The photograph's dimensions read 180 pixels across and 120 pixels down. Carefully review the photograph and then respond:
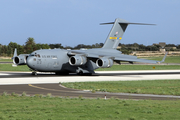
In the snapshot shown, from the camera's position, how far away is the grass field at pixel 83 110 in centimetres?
1324

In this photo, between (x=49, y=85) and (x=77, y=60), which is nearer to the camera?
(x=49, y=85)

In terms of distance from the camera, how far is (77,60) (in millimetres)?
39344

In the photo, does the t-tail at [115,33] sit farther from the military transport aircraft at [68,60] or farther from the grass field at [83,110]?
the grass field at [83,110]

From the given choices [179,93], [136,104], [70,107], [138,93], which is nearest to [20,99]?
[70,107]

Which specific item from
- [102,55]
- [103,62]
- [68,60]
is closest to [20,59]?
[68,60]

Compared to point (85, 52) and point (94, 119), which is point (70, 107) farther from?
point (85, 52)

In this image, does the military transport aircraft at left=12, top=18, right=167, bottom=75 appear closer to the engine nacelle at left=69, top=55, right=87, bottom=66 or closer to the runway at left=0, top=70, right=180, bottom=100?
the engine nacelle at left=69, top=55, right=87, bottom=66

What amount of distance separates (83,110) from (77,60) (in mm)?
24614

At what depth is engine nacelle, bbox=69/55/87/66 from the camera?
39344 mm

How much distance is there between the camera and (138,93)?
74.7 ft

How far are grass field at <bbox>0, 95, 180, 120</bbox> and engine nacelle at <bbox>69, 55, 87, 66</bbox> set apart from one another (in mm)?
21181

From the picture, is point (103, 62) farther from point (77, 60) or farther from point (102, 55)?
point (77, 60)

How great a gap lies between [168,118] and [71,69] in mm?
29069

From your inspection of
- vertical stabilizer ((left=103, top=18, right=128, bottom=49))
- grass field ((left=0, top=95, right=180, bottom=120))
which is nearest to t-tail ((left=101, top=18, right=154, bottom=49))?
vertical stabilizer ((left=103, top=18, right=128, bottom=49))
